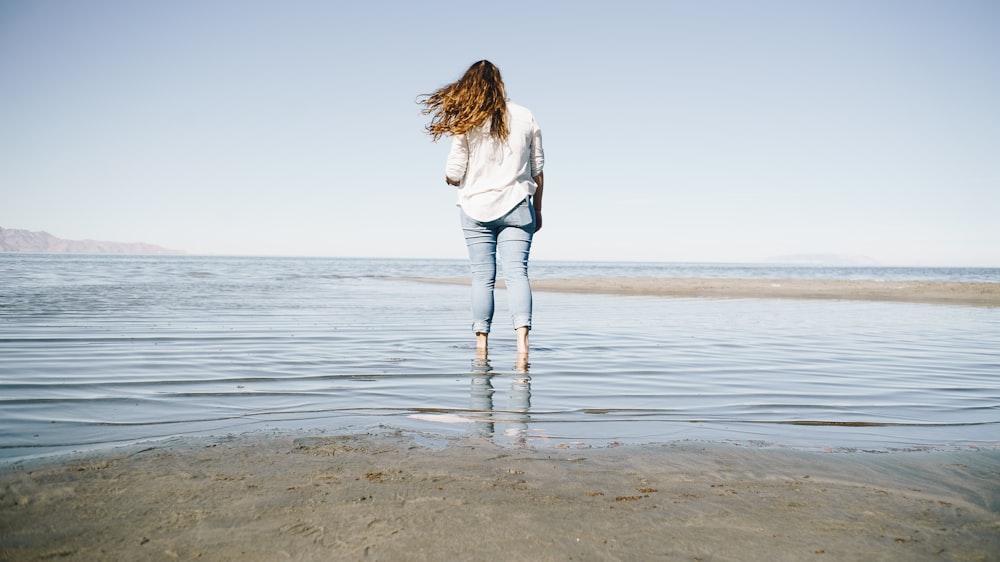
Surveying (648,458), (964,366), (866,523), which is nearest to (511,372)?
(648,458)

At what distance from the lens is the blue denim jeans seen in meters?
4.99

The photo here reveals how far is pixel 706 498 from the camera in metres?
1.86

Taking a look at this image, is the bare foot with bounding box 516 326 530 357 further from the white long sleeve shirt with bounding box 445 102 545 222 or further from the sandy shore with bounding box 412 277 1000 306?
the sandy shore with bounding box 412 277 1000 306

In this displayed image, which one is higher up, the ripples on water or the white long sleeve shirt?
the white long sleeve shirt

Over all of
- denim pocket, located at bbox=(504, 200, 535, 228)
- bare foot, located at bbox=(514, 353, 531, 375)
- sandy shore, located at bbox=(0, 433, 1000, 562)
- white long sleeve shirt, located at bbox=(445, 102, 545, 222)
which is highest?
white long sleeve shirt, located at bbox=(445, 102, 545, 222)

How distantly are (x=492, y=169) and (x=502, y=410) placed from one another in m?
2.24

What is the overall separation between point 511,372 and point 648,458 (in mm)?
2189

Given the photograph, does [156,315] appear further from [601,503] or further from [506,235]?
[601,503]

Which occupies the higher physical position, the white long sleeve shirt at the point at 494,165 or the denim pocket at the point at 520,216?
the white long sleeve shirt at the point at 494,165

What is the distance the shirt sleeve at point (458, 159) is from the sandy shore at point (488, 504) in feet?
9.67

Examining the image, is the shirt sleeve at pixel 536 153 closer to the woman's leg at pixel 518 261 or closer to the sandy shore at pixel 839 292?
the woman's leg at pixel 518 261

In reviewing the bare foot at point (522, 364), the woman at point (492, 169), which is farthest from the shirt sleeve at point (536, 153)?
the bare foot at point (522, 364)

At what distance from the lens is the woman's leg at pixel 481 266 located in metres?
5.09

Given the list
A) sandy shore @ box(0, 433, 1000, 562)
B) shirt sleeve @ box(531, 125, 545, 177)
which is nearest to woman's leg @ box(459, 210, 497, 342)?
shirt sleeve @ box(531, 125, 545, 177)
